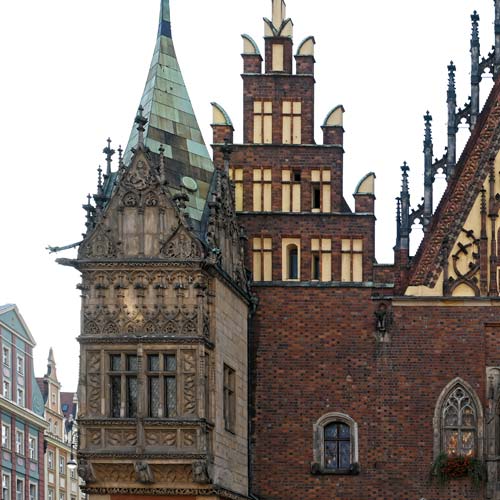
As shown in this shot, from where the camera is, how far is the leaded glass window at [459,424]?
31.3 m

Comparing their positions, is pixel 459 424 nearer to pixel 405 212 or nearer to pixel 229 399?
Answer: pixel 405 212

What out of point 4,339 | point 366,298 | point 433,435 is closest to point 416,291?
point 366,298

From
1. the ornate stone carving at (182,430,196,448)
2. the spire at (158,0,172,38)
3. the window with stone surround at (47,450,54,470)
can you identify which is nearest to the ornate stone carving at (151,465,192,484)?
the ornate stone carving at (182,430,196,448)

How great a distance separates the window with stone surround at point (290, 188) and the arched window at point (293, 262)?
0.84m

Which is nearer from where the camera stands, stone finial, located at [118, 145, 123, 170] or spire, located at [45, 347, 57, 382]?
stone finial, located at [118, 145, 123, 170]

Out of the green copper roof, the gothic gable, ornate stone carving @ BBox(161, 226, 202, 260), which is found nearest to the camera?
ornate stone carving @ BBox(161, 226, 202, 260)

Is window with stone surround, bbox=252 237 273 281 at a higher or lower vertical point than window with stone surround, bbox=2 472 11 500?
higher

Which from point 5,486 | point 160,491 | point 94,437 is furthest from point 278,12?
point 5,486

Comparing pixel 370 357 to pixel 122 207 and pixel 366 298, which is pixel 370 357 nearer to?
pixel 366 298

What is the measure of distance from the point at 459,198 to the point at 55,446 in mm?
48512

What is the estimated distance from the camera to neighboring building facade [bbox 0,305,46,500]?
6588 cm

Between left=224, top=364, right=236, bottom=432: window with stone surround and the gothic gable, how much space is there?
2830 millimetres

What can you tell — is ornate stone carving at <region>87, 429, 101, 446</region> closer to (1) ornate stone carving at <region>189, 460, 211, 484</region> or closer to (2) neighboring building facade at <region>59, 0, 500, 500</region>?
(1) ornate stone carving at <region>189, 460, 211, 484</region>

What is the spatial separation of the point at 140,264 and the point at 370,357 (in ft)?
19.8
